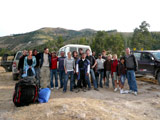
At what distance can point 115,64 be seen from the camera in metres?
6.69

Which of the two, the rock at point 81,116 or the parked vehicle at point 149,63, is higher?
the parked vehicle at point 149,63

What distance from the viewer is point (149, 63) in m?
8.09

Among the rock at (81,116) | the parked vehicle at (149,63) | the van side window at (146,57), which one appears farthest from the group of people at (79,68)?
the rock at (81,116)

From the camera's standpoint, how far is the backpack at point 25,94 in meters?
4.17

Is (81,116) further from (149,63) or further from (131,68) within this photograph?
(149,63)

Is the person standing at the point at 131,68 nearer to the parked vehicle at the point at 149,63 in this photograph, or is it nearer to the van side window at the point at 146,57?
the parked vehicle at the point at 149,63

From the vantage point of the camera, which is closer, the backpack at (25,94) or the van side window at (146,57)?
the backpack at (25,94)

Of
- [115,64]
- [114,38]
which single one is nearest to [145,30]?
[114,38]

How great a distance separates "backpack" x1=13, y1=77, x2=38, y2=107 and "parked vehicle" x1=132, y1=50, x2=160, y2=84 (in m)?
6.44

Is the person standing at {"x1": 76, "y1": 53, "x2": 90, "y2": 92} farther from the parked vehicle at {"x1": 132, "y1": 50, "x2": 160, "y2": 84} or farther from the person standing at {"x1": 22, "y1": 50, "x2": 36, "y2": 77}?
the parked vehicle at {"x1": 132, "y1": 50, "x2": 160, "y2": 84}

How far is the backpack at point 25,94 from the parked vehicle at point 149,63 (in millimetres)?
6438

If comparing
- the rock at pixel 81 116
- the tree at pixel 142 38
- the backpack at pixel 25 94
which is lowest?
the rock at pixel 81 116

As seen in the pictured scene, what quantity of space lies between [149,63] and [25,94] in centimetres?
683

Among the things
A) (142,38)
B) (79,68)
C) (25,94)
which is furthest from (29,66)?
(142,38)
